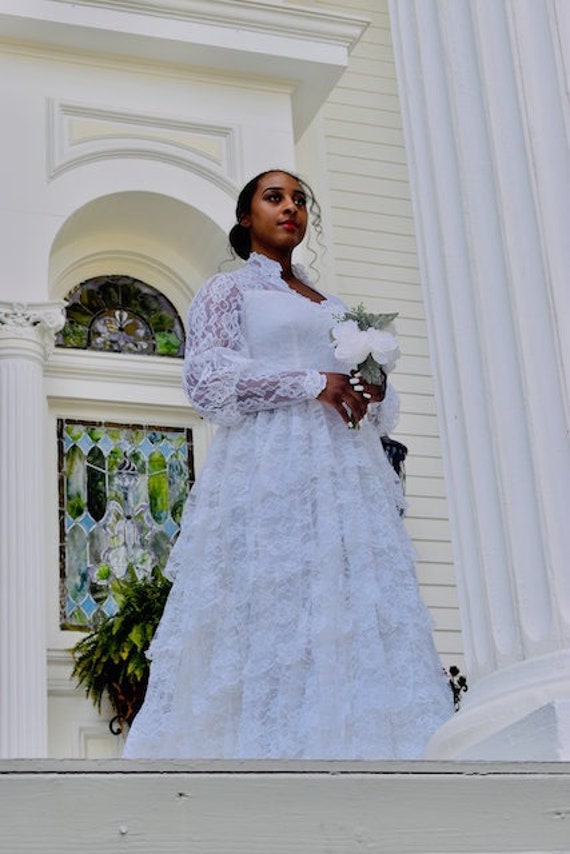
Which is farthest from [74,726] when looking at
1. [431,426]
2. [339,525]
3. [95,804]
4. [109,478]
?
[95,804]

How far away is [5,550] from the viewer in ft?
21.1

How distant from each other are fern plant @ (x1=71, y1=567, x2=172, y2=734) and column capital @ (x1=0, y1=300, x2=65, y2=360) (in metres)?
1.04

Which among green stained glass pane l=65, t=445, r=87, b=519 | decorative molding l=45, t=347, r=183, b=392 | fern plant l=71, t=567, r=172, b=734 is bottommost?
fern plant l=71, t=567, r=172, b=734

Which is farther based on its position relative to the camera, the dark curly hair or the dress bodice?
the dark curly hair

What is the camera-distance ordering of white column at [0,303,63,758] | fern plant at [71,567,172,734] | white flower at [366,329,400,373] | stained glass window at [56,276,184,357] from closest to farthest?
white flower at [366,329,400,373]
white column at [0,303,63,758]
fern plant at [71,567,172,734]
stained glass window at [56,276,184,357]

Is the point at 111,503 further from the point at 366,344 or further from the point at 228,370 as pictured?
the point at 366,344

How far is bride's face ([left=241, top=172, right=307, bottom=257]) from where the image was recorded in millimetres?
4594

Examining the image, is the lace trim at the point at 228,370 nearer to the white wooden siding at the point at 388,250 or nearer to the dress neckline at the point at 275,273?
the dress neckline at the point at 275,273

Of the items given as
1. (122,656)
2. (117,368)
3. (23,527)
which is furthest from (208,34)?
(122,656)

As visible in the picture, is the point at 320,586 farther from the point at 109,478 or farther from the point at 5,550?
the point at 109,478

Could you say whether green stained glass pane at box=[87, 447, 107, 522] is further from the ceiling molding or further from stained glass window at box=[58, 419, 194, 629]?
the ceiling molding

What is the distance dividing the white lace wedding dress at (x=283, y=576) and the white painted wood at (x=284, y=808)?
1897 mm

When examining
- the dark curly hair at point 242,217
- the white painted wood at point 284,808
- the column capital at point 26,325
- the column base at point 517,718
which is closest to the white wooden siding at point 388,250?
the column capital at point 26,325

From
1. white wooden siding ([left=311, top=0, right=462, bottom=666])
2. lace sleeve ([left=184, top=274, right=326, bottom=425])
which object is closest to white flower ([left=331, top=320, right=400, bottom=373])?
lace sleeve ([left=184, top=274, right=326, bottom=425])
